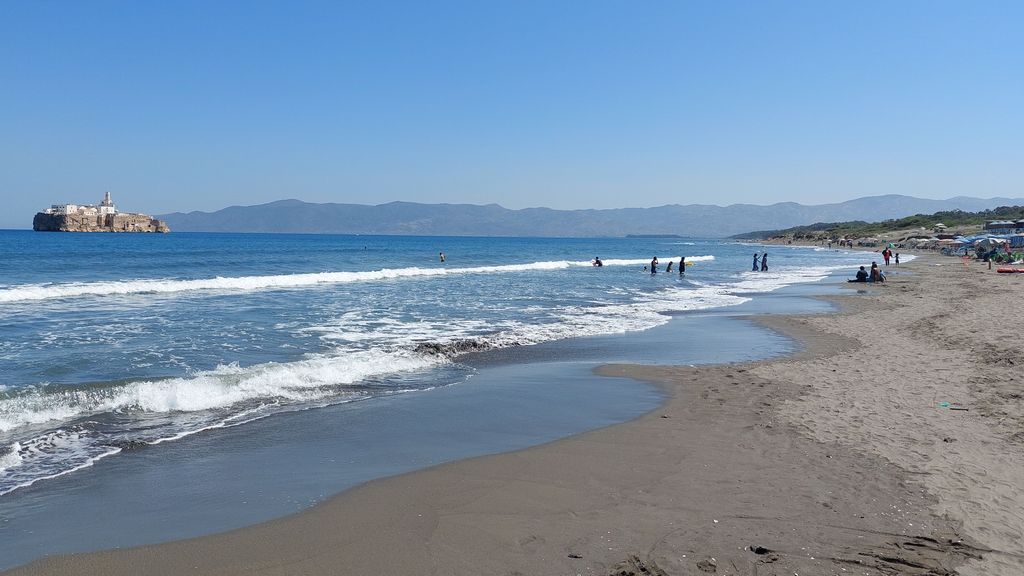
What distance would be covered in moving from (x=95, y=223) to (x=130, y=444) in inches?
7298

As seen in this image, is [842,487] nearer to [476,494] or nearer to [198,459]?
[476,494]

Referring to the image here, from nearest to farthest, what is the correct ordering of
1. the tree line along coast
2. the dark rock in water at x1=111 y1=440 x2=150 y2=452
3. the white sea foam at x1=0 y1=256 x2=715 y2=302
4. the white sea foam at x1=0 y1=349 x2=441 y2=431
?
1. the dark rock in water at x1=111 y1=440 x2=150 y2=452
2. the white sea foam at x1=0 y1=349 x2=441 y2=431
3. the white sea foam at x1=0 y1=256 x2=715 y2=302
4. the tree line along coast

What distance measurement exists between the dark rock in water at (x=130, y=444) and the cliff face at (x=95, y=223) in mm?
177448

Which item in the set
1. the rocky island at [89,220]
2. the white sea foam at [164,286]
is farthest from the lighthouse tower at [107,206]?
the white sea foam at [164,286]

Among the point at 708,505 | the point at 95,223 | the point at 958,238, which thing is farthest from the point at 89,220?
the point at 708,505

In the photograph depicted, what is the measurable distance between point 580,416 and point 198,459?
4.68 meters

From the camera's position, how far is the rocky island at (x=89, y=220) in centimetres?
15538

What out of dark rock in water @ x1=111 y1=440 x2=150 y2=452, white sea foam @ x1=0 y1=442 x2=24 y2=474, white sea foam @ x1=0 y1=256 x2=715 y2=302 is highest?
white sea foam @ x1=0 y1=442 x2=24 y2=474

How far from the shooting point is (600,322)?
19109 mm

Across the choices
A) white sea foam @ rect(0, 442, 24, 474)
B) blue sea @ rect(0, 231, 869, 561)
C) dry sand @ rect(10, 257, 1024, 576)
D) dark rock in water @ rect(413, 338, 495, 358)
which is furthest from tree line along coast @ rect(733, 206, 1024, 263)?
white sea foam @ rect(0, 442, 24, 474)

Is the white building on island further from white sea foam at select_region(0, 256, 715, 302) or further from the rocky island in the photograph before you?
white sea foam at select_region(0, 256, 715, 302)

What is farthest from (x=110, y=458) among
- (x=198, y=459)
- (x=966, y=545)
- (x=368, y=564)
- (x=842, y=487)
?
(x=966, y=545)

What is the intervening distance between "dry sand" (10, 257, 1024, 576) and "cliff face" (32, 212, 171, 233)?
181 meters

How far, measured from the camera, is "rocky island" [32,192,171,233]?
155m
